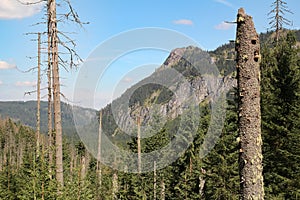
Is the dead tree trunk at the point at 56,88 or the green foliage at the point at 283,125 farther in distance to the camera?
the green foliage at the point at 283,125

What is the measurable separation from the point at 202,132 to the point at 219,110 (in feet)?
16.1

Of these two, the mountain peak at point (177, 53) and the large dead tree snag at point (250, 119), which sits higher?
the mountain peak at point (177, 53)

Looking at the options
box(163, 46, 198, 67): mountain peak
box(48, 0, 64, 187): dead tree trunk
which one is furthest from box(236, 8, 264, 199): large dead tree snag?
box(163, 46, 198, 67): mountain peak

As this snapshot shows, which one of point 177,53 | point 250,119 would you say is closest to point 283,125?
point 177,53

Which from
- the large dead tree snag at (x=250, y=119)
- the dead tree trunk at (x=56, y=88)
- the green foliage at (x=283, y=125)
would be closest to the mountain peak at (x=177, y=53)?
the green foliage at (x=283, y=125)

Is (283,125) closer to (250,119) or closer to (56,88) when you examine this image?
(56,88)

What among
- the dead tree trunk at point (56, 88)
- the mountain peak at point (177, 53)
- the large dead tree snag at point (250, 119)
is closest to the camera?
the large dead tree snag at point (250, 119)

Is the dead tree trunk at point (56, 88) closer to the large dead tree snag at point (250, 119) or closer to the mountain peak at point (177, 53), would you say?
the mountain peak at point (177, 53)

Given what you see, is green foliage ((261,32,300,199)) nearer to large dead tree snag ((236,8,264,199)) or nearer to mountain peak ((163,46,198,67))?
mountain peak ((163,46,198,67))

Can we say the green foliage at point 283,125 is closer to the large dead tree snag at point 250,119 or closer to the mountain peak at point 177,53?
the mountain peak at point 177,53

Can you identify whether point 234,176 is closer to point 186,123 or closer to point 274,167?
point 274,167

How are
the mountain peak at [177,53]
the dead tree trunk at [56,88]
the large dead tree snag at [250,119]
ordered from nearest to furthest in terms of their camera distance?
the large dead tree snag at [250,119] < the dead tree trunk at [56,88] < the mountain peak at [177,53]

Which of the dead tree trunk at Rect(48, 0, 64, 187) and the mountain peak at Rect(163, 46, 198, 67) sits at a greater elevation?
the mountain peak at Rect(163, 46, 198, 67)

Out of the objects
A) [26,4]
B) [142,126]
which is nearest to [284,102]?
[26,4]
